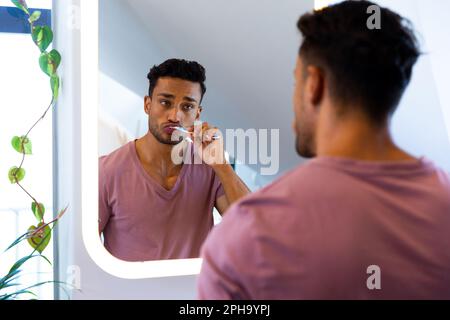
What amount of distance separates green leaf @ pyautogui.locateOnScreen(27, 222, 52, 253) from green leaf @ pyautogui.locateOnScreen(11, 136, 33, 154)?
0.15 m

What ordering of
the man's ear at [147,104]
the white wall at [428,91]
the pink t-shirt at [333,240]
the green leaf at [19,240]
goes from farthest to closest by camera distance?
the white wall at [428,91], the man's ear at [147,104], the green leaf at [19,240], the pink t-shirt at [333,240]

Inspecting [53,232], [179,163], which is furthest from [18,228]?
[179,163]

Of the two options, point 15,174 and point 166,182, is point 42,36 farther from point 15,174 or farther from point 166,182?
point 166,182

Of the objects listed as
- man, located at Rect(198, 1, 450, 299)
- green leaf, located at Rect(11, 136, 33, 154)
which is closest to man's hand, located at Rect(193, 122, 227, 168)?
green leaf, located at Rect(11, 136, 33, 154)

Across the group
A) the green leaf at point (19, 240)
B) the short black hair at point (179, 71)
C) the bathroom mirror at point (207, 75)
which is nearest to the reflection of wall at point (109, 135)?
the bathroom mirror at point (207, 75)

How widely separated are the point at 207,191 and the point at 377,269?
2.36 ft

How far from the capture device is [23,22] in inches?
45.4

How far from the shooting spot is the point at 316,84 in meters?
0.63

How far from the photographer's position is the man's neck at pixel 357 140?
602 millimetres

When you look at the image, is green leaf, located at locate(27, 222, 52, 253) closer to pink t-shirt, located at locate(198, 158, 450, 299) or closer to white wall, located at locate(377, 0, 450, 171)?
pink t-shirt, located at locate(198, 158, 450, 299)

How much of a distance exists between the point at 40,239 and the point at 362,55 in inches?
31.8

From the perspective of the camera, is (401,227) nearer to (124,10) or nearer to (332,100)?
(332,100)

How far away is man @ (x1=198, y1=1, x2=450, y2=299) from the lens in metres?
0.55

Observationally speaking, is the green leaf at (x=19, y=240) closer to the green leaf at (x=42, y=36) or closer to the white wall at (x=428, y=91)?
the green leaf at (x=42, y=36)
